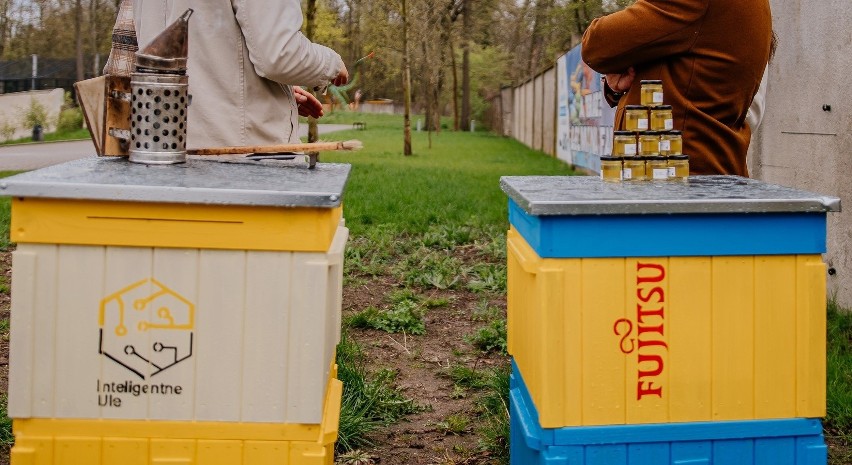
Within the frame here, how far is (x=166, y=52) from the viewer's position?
2.86 meters

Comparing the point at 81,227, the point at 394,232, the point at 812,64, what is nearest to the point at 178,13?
the point at 81,227

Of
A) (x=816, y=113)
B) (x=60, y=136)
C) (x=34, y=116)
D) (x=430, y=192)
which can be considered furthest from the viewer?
(x=60, y=136)

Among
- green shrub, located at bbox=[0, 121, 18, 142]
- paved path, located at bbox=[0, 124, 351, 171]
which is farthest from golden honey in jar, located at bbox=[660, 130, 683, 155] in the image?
green shrub, located at bbox=[0, 121, 18, 142]

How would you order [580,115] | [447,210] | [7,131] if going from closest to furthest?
1. [447,210]
2. [580,115]
3. [7,131]

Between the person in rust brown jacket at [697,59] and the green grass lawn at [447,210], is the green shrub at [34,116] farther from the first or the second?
the person in rust brown jacket at [697,59]

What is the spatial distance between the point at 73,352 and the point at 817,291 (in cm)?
192

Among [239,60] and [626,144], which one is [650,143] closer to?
[626,144]

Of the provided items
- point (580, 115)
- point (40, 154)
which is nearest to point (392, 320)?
point (580, 115)

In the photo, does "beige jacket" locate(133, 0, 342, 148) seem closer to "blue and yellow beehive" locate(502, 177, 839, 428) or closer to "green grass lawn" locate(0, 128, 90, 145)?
"blue and yellow beehive" locate(502, 177, 839, 428)

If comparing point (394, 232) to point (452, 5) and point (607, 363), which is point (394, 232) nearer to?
point (607, 363)

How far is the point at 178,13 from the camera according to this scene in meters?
3.46

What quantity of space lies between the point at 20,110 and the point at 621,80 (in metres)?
29.6

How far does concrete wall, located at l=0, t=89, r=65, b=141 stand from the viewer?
28.8m

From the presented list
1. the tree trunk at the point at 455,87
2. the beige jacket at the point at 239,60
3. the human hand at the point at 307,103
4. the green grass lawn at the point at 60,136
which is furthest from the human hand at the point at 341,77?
the tree trunk at the point at 455,87
